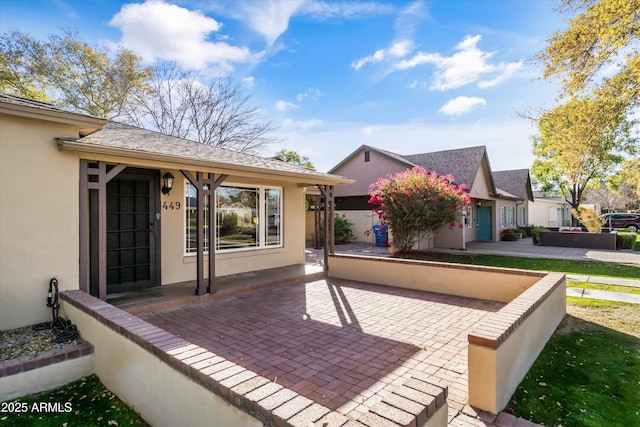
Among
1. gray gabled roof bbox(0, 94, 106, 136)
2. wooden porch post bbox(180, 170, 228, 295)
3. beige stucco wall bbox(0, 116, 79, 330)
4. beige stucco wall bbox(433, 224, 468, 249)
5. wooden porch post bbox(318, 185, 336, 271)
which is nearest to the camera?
gray gabled roof bbox(0, 94, 106, 136)

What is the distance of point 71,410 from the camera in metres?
3.27

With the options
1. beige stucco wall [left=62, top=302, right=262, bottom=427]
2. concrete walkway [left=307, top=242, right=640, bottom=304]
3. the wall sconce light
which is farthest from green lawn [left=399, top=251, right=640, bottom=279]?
beige stucco wall [left=62, top=302, right=262, bottom=427]

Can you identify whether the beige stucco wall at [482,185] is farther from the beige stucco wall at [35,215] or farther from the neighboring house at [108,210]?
the beige stucco wall at [35,215]

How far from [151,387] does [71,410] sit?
99cm

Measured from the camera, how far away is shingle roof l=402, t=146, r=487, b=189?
17984mm

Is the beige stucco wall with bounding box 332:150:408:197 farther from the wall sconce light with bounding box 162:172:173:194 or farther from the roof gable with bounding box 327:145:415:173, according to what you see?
the wall sconce light with bounding box 162:172:173:194

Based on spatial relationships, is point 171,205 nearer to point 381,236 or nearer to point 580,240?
point 381,236

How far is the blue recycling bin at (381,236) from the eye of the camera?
1681 cm

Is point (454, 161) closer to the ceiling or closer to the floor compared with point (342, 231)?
closer to the ceiling

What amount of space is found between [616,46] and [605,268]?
22.5 ft

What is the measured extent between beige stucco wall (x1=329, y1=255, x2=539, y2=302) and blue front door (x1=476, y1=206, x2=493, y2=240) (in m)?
15.3

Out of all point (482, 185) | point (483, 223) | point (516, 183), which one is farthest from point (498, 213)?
point (516, 183)

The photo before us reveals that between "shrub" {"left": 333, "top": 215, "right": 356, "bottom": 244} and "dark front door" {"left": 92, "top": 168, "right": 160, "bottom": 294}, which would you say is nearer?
"dark front door" {"left": 92, "top": 168, "right": 160, "bottom": 294}

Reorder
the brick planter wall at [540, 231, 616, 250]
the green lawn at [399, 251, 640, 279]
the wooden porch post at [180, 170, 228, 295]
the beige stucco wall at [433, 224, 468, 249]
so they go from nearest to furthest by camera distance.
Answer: the wooden porch post at [180, 170, 228, 295], the green lawn at [399, 251, 640, 279], the brick planter wall at [540, 231, 616, 250], the beige stucco wall at [433, 224, 468, 249]
